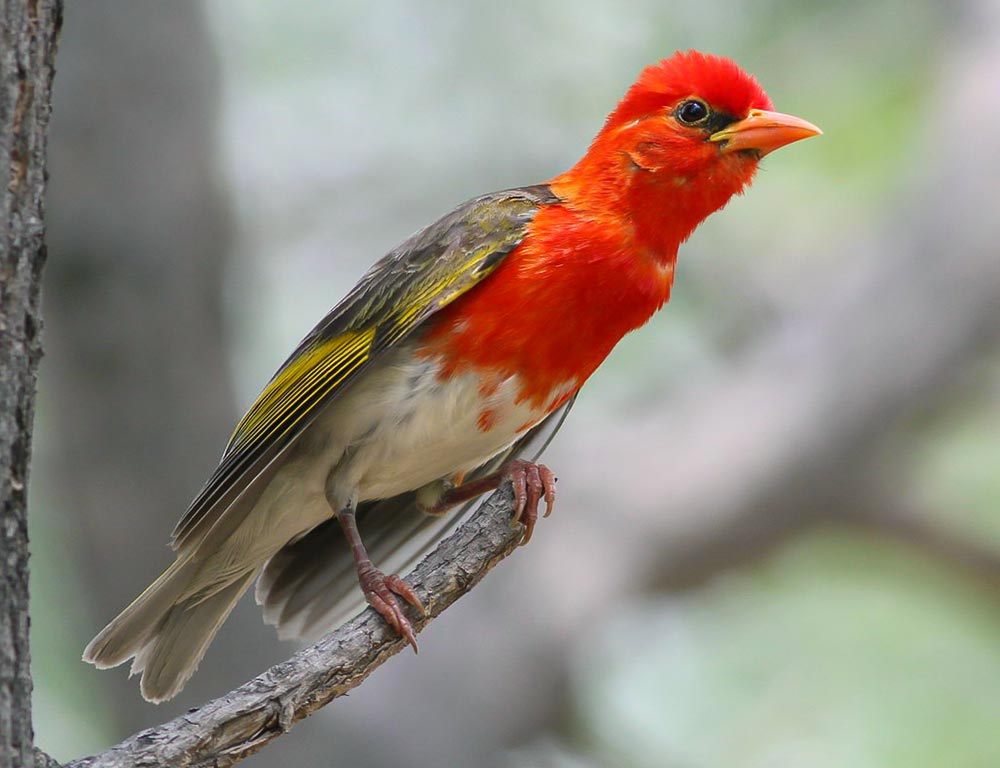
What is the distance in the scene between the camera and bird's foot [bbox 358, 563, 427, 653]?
10.5 feet

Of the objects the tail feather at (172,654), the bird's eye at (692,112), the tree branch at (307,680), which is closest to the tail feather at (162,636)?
the tail feather at (172,654)

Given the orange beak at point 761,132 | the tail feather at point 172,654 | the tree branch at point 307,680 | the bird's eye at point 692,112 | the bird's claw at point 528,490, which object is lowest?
the tree branch at point 307,680

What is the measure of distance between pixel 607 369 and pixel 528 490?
4.68 metres

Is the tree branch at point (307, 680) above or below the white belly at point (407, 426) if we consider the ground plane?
below

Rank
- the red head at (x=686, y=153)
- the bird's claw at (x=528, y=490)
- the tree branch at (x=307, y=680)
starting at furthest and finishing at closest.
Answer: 1. the red head at (x=686, y=153)
2. the bird's claw at (x=528, y=490)
3. the tree branch at (x=307, y=680)

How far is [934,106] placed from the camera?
7809mm

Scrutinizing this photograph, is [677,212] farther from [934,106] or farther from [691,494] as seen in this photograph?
[934,106]

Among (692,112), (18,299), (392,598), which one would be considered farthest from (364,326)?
(18,299)

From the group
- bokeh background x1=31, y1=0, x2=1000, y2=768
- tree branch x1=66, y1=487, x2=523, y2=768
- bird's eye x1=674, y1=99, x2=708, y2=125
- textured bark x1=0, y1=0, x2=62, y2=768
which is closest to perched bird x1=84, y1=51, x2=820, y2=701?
bird's eye x1=674, y1=99, x2=708, y2=125

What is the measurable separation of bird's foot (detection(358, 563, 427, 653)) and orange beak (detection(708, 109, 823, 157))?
5.42 feet

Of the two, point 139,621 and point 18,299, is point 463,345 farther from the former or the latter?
point 18,299

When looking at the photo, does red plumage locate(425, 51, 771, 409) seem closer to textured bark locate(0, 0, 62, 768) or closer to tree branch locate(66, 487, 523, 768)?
tree branch locate(66, 487, 523, 768)

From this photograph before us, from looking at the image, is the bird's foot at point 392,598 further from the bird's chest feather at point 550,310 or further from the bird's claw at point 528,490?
the bird's chest feather at point 550,310

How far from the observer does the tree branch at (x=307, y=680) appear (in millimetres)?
2553
